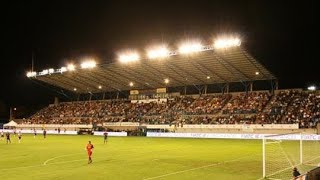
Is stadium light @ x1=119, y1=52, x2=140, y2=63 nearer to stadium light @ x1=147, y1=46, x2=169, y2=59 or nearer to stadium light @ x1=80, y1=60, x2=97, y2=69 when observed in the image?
stadium light @ x1=147, y1=46, x2=169, y2=59

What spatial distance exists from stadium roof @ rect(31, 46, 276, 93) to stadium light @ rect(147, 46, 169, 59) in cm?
159

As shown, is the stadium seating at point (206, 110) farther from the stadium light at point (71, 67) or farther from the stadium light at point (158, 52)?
the stadium light at point (158, 52)

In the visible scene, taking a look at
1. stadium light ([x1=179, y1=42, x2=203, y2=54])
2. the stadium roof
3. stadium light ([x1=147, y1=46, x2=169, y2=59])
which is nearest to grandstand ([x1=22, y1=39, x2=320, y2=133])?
the stadium roof

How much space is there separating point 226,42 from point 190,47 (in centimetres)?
592

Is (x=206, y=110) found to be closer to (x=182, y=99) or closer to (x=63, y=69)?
(x=182, y=99)

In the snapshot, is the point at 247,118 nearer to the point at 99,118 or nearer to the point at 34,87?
the point at 99,118

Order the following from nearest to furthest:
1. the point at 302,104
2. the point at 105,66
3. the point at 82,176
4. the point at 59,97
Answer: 1. the point at 82,176
2. the point at 302,104
3. the point at 105,66
4. the point at 59,97

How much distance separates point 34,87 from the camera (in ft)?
386

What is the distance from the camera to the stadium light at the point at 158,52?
192 feet

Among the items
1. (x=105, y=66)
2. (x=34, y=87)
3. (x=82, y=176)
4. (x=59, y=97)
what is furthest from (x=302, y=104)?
(x=34, y=87)

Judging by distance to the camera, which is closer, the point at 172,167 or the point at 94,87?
the point at 172,167

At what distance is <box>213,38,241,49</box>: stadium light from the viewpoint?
5150 cm

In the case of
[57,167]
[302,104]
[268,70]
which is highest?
[268,70]

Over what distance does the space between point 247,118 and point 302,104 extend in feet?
28.1
